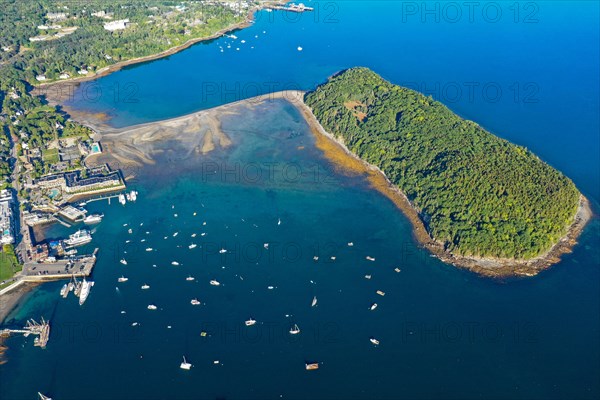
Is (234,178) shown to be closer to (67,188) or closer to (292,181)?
(292,181)

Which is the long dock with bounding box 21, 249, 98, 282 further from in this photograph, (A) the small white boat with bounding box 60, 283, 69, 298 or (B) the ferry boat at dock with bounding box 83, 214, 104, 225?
(B) the ferry boat at dock with bounding box 83, 214, 104, 225

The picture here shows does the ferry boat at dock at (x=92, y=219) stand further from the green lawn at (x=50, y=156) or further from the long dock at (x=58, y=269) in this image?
the green lawn at (x=50, y=156)

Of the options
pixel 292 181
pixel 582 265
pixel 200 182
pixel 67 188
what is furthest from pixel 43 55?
pixel 582 265

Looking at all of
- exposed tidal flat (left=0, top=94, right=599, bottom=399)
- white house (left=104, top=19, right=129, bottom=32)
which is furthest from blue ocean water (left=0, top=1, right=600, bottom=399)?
white house (left=104, top=19, right=129, bottom=32)

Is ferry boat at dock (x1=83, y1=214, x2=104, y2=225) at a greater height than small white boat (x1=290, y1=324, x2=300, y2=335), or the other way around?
ferry boat at dock (x1=83, y1=214, x2=104, y2=225)

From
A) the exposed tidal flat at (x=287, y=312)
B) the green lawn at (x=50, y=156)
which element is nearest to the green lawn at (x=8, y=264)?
the exposed tidal flat at (x=287, y=312)

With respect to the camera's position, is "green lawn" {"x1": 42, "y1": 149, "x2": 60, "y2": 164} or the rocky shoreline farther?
"green lawn" {"x1": 42, "y1": 149, "x2": 60, "y2": 164}

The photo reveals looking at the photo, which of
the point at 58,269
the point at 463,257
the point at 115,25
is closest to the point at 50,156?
the point at 58,269
